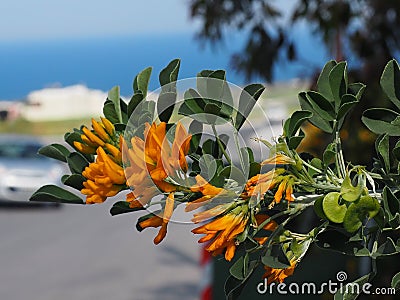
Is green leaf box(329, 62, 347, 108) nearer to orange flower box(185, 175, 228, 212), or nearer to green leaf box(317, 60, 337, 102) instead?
green leaf box(317, 60, 337, 102)

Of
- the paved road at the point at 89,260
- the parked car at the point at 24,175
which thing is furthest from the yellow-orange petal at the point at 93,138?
the parked car at the point at 24,175

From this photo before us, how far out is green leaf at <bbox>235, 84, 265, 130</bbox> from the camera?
584mm

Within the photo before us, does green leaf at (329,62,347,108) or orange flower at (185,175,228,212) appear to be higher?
green leaf at (329,62,347,108)

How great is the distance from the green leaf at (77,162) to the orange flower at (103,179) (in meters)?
0.06

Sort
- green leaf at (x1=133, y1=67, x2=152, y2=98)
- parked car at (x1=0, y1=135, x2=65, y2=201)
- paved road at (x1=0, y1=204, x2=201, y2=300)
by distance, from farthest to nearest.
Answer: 1. parked car at (x1=0, y1=135, x2=65, y2=201)
2. paved road at (x1=0, y1=204, x2=201, y2=300)
3. green leaf at (x1=133, y1=67, x2=152, y2=98)

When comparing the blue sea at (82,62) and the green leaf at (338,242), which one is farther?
the blue sea at (82,62)

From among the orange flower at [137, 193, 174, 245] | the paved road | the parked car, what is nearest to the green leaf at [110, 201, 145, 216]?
the orange flower at [137, 193, 174, 245]

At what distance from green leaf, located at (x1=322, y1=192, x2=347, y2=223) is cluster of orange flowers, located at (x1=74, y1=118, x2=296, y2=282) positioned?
0.08 ft

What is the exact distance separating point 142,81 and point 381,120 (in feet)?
0.64

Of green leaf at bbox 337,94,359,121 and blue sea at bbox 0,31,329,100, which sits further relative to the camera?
blue sea at bbox 0,31,329,100

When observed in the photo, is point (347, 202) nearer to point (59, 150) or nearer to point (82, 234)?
point (59, 150)

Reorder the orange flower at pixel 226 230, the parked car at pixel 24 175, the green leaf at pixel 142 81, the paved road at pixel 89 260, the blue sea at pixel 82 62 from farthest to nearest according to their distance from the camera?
the parked car at pixel 24 175
the paved road at pixel 89 260
the blue sea at pixel 82 62
the green leaf at pixel 142 81
the orange flower at pixel 226 230

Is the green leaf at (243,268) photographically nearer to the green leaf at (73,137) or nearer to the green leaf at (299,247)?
the green leaf at (299,247)

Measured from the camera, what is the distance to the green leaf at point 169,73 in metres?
0.59
